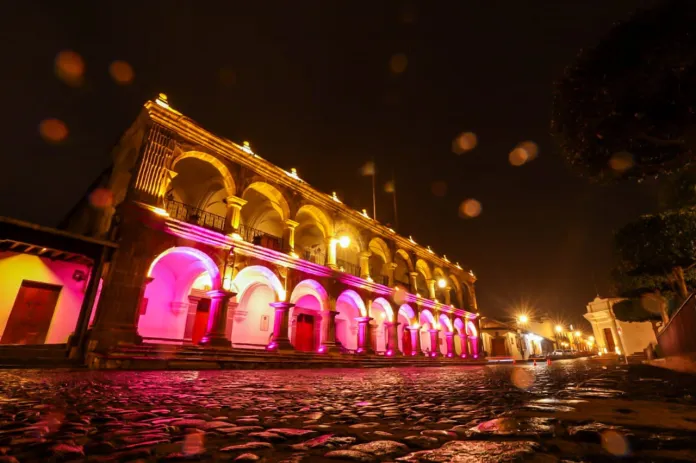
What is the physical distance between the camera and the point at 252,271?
1513 centimetres

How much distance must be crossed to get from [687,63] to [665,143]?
1580 mm

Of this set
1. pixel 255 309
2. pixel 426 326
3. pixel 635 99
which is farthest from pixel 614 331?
pixel 635 99

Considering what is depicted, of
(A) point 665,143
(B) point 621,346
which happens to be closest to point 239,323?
(A) point 665,143

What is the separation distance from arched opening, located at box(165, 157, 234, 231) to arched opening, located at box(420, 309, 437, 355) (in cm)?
1598

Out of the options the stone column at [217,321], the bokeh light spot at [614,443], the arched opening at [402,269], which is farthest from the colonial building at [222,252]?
the bokeh light spot at [614,443]

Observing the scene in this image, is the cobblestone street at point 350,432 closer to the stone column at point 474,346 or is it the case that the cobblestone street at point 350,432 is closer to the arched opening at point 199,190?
the arched opening at point 199,190

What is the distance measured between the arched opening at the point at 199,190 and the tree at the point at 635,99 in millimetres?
12385

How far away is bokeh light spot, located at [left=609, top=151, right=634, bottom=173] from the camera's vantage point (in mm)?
7676

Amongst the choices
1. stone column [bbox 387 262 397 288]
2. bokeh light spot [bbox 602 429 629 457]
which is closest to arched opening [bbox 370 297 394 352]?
stone column [bbox 387 262 397 288]

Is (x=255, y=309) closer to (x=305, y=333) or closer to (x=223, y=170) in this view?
(x=305, y=333)

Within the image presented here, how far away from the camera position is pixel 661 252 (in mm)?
14922

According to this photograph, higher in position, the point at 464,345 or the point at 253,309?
the point at 253,309

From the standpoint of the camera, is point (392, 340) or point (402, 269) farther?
point (402, 269)

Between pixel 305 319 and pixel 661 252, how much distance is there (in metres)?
17.6
